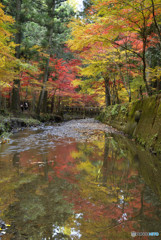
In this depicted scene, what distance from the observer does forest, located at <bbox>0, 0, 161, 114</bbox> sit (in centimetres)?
536

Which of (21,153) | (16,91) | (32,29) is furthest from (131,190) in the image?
(32,29)

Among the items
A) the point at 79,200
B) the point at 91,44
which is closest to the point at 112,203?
the point at 79,200

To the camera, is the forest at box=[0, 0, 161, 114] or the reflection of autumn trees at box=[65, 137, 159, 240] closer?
the reflection of autumn trees at box=[65, 137, 159, 240]

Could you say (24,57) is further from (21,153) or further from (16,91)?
(21,153)

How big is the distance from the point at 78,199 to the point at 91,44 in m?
7.03

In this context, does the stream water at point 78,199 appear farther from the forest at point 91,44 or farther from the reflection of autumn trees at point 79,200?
the forest at point 91,44

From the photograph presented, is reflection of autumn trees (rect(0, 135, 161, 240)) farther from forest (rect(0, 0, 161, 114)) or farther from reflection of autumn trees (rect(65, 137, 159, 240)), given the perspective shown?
forest (rect(0, 0, 161, 114))

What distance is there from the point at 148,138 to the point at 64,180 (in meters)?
3.42

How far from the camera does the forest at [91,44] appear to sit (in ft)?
17.6

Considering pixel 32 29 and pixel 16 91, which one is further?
pixel 32 29

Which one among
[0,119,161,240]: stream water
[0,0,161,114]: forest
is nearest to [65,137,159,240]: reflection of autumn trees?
[0,119,161,240]: stream water

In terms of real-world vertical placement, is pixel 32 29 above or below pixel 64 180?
above

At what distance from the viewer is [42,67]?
57.0ft

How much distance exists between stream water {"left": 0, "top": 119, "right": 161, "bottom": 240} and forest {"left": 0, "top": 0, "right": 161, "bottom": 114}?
3.59m
